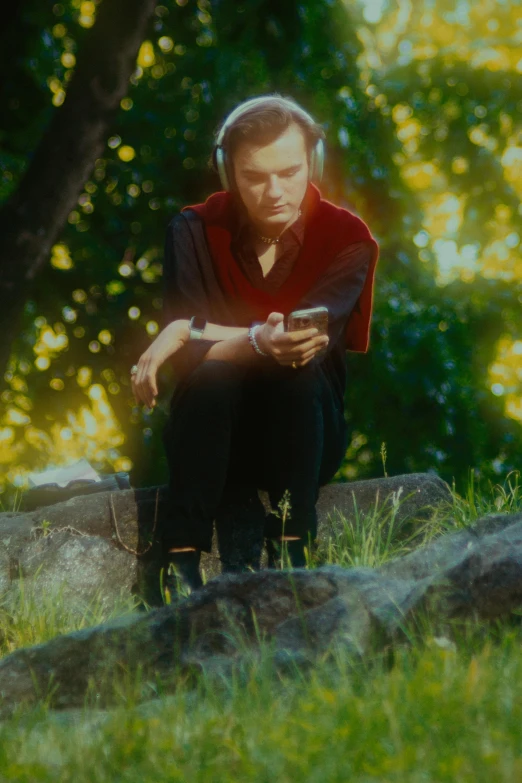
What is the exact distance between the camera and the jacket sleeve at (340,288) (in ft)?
13.1

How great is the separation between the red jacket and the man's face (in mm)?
173

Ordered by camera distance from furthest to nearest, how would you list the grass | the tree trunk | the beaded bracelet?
the tree trunk
the beaded bracelet
the grass

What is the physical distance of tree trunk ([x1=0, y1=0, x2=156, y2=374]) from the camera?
232 inches

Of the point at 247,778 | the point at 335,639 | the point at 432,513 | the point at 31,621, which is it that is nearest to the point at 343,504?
the point at 432,513

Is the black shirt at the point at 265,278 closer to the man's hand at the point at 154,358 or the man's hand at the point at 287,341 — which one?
the man's hand at the point at 154,358

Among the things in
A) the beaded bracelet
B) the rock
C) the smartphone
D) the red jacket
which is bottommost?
the rock

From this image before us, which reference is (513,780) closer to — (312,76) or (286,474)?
(286,474)

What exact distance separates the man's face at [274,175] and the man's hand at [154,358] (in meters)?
0.46

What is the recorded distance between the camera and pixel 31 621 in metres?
3.93

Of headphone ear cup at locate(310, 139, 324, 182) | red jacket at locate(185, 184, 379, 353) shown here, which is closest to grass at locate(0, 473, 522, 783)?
red jacket at locate(185, 184, 379, 353)

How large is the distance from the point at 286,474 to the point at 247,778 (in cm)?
185

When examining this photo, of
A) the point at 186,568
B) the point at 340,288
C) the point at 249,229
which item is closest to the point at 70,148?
the point at 249,229

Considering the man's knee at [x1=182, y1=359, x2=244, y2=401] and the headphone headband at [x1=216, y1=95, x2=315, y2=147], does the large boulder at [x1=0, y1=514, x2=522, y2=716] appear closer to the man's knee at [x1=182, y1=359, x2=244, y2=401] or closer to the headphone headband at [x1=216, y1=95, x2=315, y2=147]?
the man's knee at [x1=182, y1=359, x2=244, y2=401]

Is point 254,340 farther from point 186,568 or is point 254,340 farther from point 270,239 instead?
point 186,568
